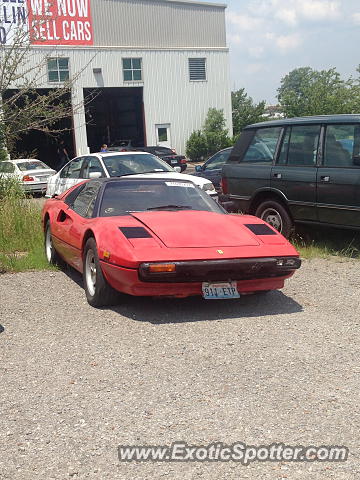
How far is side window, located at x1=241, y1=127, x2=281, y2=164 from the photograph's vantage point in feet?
30.1

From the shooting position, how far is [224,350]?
486 centimetres

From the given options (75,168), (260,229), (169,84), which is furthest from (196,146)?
(260,229)

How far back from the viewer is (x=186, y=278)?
558 centimetres

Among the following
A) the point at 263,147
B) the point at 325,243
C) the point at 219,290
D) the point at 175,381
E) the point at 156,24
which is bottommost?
the point at 325,243

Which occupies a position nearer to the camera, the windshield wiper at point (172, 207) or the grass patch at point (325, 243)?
the windshield wiper at point (172, 207)

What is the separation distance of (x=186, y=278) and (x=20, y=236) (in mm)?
5194

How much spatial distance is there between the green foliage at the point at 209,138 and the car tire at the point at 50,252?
1336 inches

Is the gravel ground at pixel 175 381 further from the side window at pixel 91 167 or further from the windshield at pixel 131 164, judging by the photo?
the side window at pixel 91 167

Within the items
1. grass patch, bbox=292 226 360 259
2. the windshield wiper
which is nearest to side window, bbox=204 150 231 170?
grass patch, bbox=292 226 360 259

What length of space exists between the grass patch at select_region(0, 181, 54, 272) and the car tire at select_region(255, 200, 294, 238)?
10.0ft

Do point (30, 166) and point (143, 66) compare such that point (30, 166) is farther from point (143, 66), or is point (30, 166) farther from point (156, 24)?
point (156, 24)

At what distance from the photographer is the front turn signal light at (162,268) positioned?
5.46 metres

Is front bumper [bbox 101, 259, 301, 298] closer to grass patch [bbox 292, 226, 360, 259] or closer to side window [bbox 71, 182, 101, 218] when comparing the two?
side window [bbox 71, 182, 101, 218]

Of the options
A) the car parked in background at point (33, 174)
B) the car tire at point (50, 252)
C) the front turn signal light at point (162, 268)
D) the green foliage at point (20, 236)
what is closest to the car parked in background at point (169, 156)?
the car parked in background at point (33, 174)
